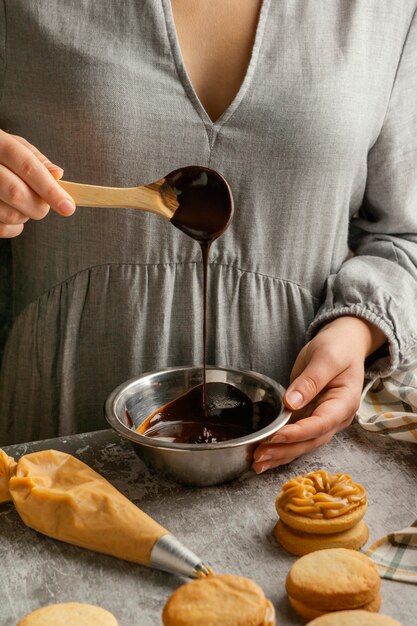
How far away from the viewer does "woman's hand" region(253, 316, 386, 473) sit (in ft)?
3.55

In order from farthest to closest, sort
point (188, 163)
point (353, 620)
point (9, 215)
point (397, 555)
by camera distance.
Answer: point (188, 163) < point (9, 215) < point (397, 555) < point (353, 620)

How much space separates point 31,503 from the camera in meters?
0.99

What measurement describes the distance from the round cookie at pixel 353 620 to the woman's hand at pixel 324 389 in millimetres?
290

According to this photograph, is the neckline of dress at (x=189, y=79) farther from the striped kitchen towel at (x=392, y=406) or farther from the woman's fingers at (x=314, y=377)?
the striped kitchen towel at (x=392, y=406)

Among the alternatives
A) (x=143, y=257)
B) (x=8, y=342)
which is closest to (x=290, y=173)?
(x=143, y=257)

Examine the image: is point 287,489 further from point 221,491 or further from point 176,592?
point 176,592

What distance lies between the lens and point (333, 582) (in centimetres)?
85

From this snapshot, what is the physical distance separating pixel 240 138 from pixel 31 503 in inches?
27.0

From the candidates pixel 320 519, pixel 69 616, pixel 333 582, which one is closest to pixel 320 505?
pixel 320 519

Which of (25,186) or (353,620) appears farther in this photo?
(25,186)

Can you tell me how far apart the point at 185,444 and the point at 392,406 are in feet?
1.49

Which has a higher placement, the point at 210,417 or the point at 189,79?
the point at 189,79

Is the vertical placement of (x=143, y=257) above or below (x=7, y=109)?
below

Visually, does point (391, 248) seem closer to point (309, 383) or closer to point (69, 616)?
point (309, 383)
